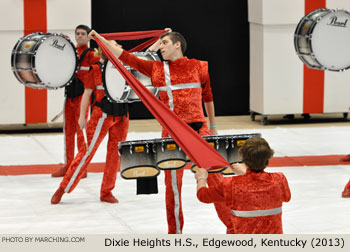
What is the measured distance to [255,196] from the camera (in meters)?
4.68

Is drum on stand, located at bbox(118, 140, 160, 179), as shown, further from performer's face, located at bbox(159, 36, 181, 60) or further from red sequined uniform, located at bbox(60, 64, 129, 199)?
red sequined uniform, located at bbox(60, 64, 129, 199)

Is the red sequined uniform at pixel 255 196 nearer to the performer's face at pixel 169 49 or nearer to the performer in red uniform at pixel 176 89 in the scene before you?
the performer in red uniform at pixel 176 89

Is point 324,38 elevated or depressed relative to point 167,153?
elevated

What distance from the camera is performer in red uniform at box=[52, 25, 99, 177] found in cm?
917

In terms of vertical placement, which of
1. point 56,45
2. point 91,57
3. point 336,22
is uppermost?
point 336,22

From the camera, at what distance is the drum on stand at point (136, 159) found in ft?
19.2

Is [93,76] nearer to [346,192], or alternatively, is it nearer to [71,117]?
[71,117]

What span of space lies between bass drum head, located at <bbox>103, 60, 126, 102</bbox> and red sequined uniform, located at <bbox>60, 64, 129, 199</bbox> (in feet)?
0.36

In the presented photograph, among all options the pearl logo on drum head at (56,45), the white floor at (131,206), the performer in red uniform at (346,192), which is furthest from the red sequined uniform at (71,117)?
the performer in red uniform at (346,192)

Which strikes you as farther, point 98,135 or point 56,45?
point 56,45

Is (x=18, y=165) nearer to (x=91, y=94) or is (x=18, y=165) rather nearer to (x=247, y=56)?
(x=91, y=94)

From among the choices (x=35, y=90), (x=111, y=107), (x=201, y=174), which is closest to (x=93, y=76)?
(x=111, y=107)

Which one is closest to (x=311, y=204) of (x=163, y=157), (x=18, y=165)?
(x=163, y=157)

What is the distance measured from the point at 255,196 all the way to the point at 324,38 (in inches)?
245
